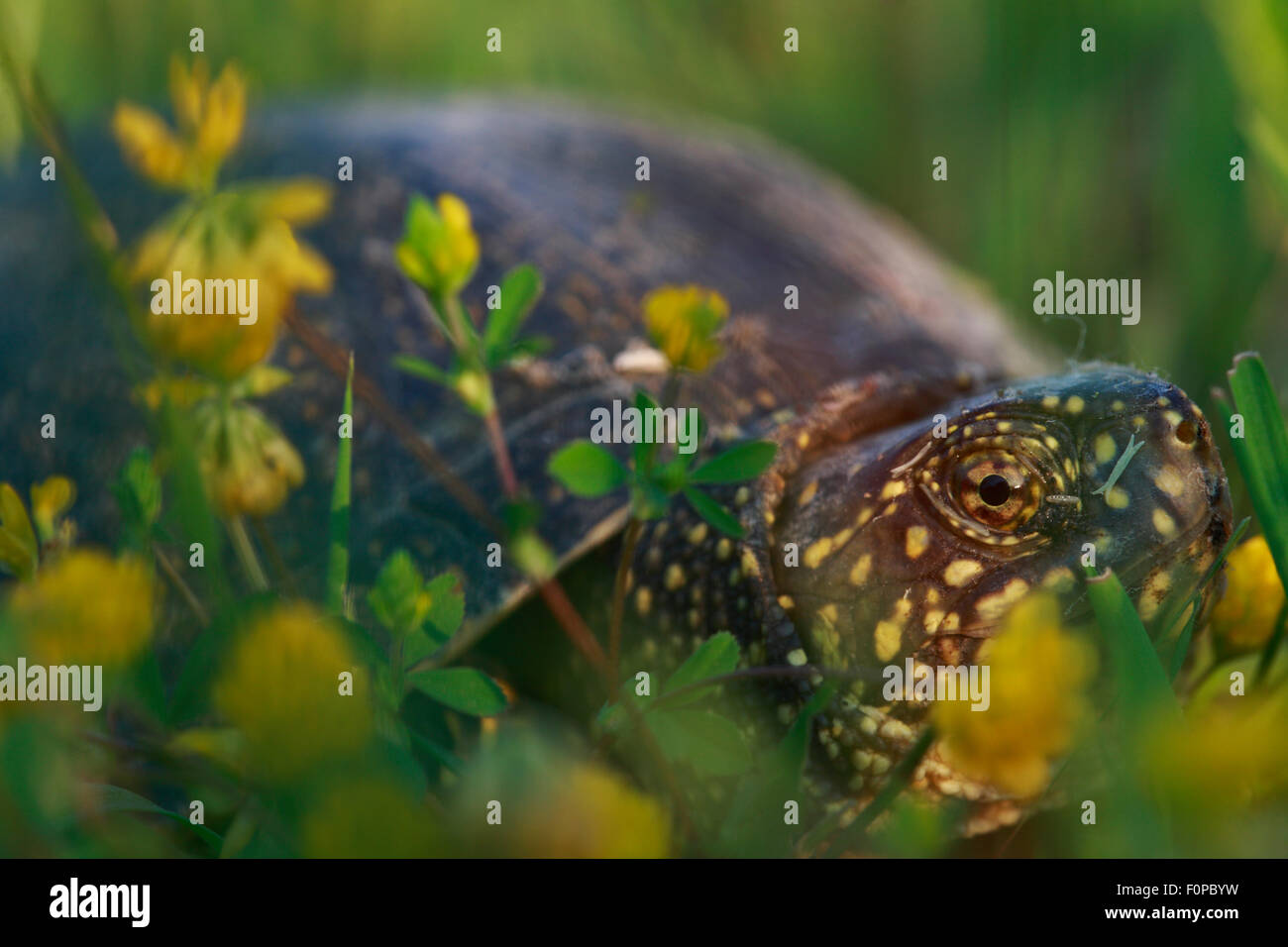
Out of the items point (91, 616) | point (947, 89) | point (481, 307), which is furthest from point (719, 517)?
point (947, 89)

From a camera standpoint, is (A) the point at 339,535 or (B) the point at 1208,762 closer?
(B) the point at 1208,762

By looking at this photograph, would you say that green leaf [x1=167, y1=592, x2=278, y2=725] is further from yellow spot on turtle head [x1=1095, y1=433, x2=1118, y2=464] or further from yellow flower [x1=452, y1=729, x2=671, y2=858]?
yellow spot on turtle head [x1=1095, y1=433, x2=1118, y2=464]

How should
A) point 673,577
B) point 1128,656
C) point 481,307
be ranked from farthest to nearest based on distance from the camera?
1. point 481,307
2. point 673,577
3. point 1128,656

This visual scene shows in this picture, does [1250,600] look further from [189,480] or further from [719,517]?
[189,480]

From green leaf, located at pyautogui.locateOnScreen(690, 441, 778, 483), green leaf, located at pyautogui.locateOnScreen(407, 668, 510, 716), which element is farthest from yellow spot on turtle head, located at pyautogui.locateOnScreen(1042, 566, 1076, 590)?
→ green leaf, located at pyautogui.locateOnScreen(407, 668, 510, 716)

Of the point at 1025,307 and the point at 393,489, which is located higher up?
the point at 1025,307
